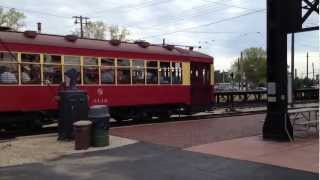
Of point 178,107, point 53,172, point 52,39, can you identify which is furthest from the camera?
point 178,107

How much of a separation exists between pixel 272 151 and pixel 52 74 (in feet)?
27.9

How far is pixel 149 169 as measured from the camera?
1042 cm

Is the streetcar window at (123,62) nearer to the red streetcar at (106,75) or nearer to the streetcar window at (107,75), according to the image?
the red streetcar at (106,75)

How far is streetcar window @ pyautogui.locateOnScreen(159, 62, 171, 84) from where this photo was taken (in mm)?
21958

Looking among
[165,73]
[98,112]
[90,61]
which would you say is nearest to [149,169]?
[98,112]

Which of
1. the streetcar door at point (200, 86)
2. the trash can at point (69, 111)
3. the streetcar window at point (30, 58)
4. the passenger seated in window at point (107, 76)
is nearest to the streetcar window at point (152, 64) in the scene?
the passenger seated in window at point (107, 76)

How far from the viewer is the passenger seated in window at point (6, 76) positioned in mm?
16609

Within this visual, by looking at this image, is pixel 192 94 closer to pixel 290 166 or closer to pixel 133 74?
pixel 133 74

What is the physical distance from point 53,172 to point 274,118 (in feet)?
21.9

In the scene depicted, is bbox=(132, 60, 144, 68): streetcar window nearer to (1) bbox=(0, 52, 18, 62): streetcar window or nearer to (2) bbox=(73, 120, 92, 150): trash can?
(1) bbox=(0, 52, 18, 62): streetcar window

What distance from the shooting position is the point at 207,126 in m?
18.8

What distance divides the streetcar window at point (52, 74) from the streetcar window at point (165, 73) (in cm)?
500

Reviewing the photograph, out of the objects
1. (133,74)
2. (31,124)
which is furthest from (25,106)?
(133,74)


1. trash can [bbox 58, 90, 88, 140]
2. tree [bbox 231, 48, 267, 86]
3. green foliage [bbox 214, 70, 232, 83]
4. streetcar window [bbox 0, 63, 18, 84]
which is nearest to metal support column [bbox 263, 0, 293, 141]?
trash can [bbox 58, 90, 88, 140]
